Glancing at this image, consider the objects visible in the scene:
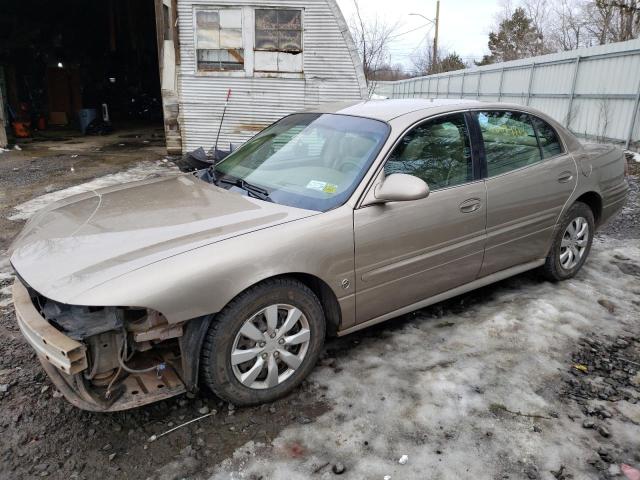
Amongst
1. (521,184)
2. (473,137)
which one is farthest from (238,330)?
(521,184)

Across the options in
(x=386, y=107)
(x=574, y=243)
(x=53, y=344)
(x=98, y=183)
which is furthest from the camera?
(x=98, y=183)

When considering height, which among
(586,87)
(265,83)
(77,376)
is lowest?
(77,376)

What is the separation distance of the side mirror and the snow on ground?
1.04m

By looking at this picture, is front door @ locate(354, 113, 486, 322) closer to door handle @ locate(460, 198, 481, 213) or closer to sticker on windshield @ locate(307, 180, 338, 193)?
door handle @ locate(460, 198, 481, 213)

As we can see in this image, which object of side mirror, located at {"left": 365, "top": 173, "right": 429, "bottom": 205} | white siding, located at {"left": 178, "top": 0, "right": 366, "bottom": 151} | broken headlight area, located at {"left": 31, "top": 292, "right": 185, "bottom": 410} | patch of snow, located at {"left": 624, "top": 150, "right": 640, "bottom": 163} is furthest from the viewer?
white siding, located at {"left": 178, "top": 0, "right": 366, "bottom": 151}

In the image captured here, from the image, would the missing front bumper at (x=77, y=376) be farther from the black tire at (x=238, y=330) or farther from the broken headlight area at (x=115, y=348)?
the black tire at (x=238, y=330)

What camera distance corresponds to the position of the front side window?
10.3ft

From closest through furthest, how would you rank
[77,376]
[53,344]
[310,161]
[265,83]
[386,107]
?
[53,344]
[77,376]
[310,161]
[386,107]
[265,83]

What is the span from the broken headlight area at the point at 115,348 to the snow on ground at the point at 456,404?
56 centimetres

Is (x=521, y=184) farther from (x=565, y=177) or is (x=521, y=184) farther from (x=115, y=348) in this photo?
(x=115, y=348)

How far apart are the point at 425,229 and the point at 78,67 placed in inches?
794

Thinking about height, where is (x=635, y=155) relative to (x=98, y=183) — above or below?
above

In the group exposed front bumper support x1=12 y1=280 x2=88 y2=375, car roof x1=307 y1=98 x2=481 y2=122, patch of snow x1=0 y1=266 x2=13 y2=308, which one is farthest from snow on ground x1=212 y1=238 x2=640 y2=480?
patch of snow x1=0 y1=266 x2=13 y2=308

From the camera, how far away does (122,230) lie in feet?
8.50
